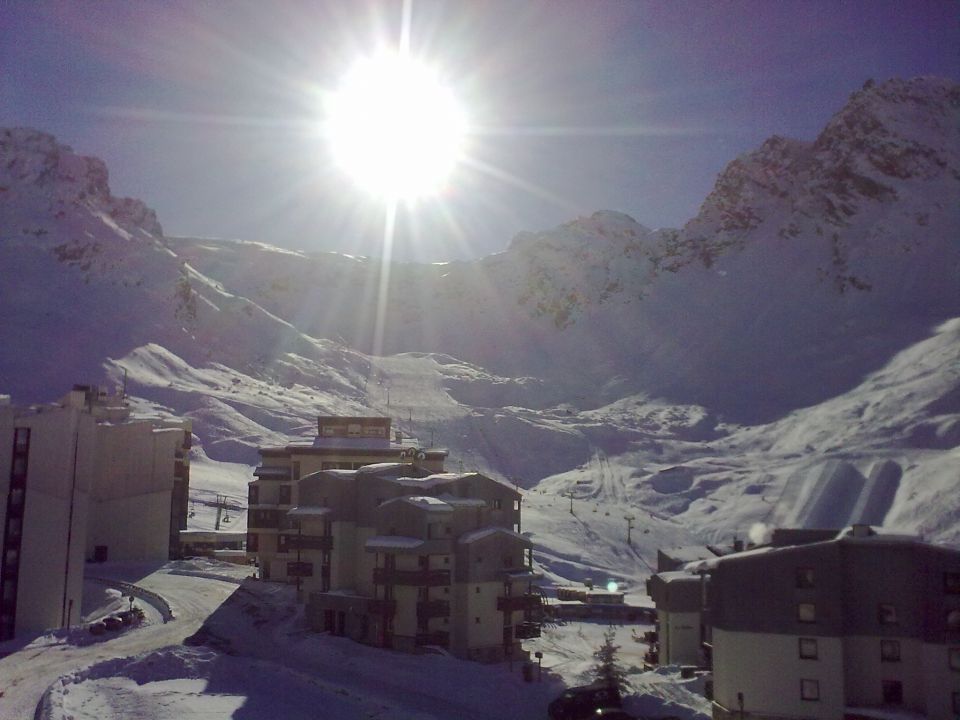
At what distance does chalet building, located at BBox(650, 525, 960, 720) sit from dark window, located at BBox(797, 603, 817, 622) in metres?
0.03

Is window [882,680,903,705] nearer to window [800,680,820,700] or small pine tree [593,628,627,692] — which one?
window [800,680,820,700]

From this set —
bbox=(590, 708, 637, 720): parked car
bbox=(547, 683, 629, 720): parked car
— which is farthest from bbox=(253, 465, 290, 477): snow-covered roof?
bbox=(590, 708, 637, 720): parked car

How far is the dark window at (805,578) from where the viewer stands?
33.8m

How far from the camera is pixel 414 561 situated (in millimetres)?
43375

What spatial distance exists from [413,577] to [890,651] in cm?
1947

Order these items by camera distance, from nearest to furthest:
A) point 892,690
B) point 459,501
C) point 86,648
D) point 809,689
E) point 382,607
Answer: point 892,690, point 809,689, point 86,648, point 382,607, point 459,501

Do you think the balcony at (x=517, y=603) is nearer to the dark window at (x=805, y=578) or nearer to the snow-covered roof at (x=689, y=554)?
the snow-covered roof at (x=689, y=554)

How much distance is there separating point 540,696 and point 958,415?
107 meters

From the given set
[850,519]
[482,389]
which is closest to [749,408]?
[482,389]

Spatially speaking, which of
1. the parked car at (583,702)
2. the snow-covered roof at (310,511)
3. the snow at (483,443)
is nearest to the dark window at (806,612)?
the snow at (483,443)

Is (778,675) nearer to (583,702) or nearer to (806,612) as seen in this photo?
(806,612)

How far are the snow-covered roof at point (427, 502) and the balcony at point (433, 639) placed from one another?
5348mm

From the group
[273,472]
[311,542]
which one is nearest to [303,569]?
[311,542]

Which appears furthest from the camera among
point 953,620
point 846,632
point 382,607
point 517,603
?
point 517,603
